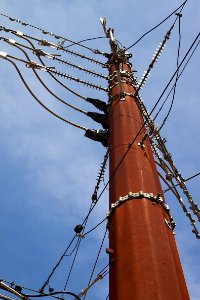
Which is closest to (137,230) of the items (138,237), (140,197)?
(138,237)

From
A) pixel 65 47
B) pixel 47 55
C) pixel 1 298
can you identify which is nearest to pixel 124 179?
pixel 1 298

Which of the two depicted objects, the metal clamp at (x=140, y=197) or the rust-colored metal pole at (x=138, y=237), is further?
the metal clamp at (x=140, y=197)

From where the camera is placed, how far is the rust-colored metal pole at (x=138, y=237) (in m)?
4.45

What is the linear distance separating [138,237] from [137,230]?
13 cm

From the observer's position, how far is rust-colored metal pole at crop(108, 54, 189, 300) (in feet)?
14.6

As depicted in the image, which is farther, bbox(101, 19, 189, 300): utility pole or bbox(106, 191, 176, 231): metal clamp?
bbox(106, 191, 176, 231): metal clamp

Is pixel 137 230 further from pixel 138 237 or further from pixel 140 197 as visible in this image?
pixel 140 197

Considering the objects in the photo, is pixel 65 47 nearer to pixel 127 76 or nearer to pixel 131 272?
pixel 127 76

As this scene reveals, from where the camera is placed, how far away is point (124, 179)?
20.2 feet

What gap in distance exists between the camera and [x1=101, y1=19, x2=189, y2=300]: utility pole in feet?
14.7

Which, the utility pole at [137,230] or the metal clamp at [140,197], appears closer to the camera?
the utility pole at [137,230]

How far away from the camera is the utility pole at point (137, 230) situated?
448 cm

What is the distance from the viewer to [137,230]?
514 cm

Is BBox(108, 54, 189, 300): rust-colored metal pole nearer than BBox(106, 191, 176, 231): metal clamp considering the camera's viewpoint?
Yes
